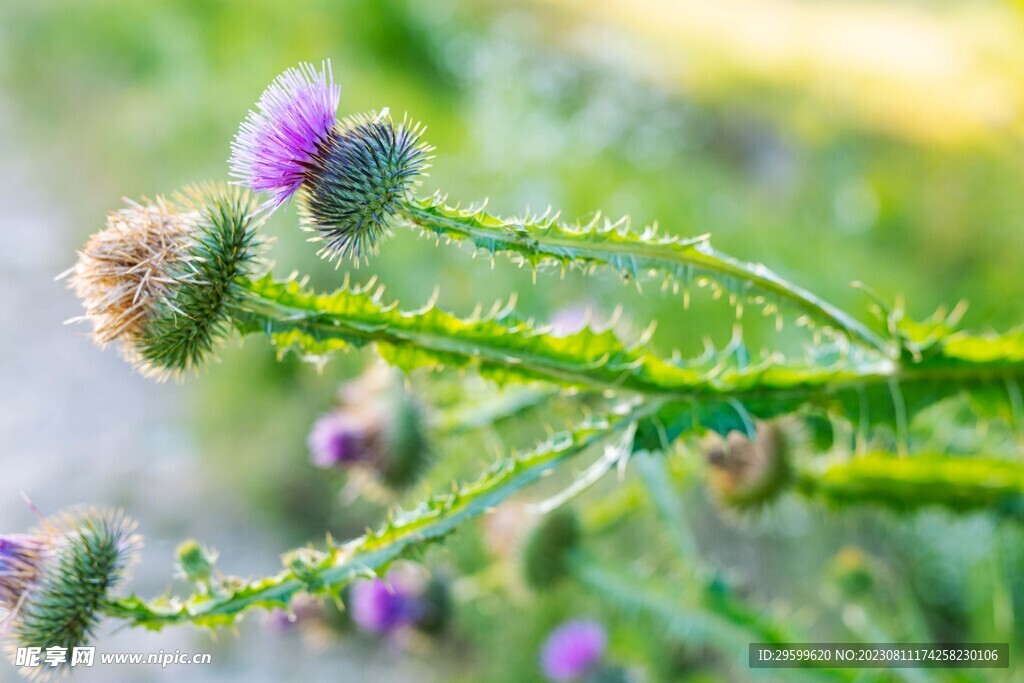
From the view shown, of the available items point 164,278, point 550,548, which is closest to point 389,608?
point 550,548

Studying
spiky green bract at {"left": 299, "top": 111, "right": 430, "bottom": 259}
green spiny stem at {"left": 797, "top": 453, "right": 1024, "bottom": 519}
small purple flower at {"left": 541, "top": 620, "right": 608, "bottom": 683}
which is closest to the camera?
spiky green bract at {"left": 299, "top": 111, "right": 430, "bottom": 259}

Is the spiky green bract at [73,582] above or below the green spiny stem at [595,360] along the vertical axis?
below

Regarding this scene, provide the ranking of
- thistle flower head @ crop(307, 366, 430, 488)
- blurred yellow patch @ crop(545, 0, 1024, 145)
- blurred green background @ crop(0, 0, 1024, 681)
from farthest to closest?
1. blurred yellow patch @ crop(545, 0, 1024, 145)
2. blurred green background @ crop(0, 0, 1024, 681)
3. thistle flower head @ crop(307, 366, 430, 488)

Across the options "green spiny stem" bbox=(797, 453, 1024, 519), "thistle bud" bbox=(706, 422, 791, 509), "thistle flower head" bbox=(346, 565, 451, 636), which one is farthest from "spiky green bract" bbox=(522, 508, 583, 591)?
"green spiny stem" bbox=(797, 453, 1024, 519)

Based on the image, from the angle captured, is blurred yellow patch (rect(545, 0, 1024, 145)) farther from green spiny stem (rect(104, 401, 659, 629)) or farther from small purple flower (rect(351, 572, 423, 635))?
green spiny stem (rect(104, 401, 659, 629))

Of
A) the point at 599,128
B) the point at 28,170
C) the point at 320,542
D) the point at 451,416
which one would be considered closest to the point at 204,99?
the point at 28,170

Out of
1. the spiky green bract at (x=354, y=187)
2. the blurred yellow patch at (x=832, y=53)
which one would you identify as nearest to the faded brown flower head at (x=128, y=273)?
the spiky green bract at (x=354, y=187)

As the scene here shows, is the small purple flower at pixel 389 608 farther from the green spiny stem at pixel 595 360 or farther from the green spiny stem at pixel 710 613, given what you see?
the green spiny stem at pixel 595 360
